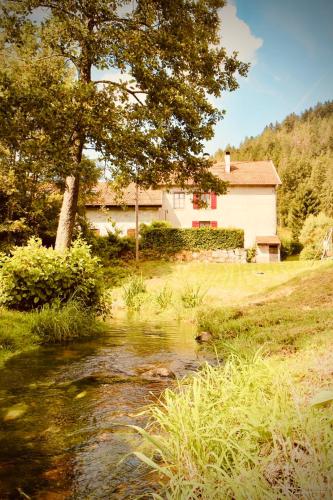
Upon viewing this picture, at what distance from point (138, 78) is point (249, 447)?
1354cm

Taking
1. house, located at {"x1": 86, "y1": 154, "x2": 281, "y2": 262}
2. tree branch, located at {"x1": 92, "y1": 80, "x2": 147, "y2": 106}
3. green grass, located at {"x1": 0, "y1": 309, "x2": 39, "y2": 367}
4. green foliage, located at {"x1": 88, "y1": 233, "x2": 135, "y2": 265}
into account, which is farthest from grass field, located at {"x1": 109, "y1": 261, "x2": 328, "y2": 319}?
house, located at {"x1": 86, "y1": 154, "x2": 281, "y2": 262}

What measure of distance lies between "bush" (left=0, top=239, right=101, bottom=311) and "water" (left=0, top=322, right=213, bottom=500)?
2333 millimetres

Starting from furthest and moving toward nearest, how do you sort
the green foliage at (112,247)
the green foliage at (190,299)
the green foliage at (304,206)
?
the green foliage at (304,206)
the green foliage at (112,247)
the green foliage at (190,299)

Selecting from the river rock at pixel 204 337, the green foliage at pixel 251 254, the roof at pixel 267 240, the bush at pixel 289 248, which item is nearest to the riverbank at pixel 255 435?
the river rock at pixel 204 337

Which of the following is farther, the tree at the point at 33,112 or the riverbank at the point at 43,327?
the tree at the point at 33,112

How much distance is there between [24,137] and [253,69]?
9.58 meters

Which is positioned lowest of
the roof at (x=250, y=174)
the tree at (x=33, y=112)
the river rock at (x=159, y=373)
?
the river rock at (x=159, y=373)

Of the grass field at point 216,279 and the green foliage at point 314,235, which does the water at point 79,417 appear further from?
the green foliage at point 314,235

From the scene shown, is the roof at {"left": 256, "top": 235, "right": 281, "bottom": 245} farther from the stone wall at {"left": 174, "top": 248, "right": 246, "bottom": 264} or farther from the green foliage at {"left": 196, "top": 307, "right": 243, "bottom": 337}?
the green foliage at {"left": 196, "top": 307, "right": 243, "bottom": 337}

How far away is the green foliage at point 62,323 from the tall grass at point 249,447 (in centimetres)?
598

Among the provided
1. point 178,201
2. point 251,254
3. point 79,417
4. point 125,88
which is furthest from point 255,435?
point 178,201

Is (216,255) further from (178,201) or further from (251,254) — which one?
(178,201)

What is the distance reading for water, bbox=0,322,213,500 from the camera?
382 cm

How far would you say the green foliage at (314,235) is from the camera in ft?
116
